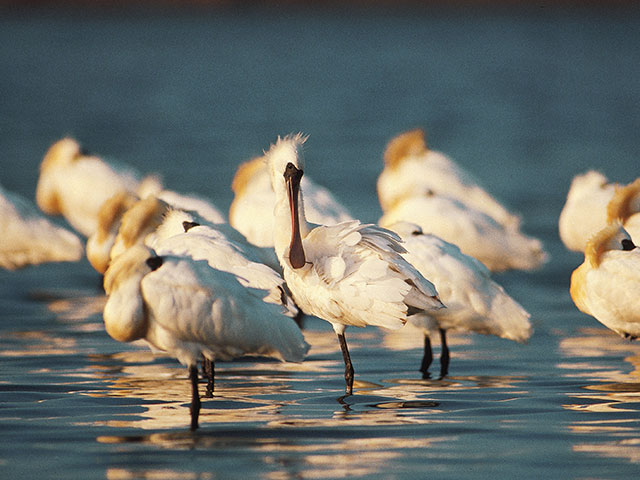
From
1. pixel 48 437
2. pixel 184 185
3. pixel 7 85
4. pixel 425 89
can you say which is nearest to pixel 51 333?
pixel 48 437

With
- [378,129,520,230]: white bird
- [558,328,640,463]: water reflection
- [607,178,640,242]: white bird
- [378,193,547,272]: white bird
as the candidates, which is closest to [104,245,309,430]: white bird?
[558,328,640,463]: water reflection

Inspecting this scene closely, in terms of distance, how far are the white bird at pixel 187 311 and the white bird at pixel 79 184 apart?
975 cm

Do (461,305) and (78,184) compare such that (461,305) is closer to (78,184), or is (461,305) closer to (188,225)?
(188,225)

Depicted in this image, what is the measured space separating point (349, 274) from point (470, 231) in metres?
5.48

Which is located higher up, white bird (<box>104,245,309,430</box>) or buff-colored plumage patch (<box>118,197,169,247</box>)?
buff-colored plumage patch (<box>118,197,169,247</box>)

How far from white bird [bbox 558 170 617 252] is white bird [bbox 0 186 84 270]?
5660 mm

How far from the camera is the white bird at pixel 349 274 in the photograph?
9.13 m

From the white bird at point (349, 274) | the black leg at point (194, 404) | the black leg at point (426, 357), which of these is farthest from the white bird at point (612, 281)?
the black leg at point (194, 404)

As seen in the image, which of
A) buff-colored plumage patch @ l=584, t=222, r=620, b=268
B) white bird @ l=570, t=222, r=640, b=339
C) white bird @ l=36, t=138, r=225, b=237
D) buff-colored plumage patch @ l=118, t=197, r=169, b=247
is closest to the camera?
white bird @ l=570, t=222, r=640, b=339

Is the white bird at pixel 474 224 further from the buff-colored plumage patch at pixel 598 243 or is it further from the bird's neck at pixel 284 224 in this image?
the bird's neck at pixel 284 224

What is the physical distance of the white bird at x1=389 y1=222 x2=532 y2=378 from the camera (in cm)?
1073

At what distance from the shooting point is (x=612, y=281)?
10.3 m

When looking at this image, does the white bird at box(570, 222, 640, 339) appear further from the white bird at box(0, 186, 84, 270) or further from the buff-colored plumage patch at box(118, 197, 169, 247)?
the white bird at box(0, 186, 84, 270)

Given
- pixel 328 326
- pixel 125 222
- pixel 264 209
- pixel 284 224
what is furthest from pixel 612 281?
pixel 264 209
